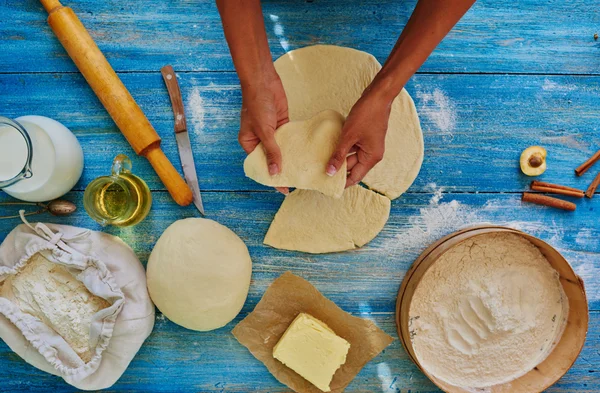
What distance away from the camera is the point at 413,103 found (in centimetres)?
146

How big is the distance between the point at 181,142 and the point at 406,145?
0.75m

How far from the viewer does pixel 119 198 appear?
1.44 m

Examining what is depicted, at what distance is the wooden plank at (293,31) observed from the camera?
1.49 metres

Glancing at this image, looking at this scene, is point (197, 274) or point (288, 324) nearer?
point (197, 274)

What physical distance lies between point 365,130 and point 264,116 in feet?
0.91

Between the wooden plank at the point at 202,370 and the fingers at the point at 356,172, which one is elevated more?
the fingers at the point at 356,172

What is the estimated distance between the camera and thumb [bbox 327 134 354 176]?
3.86ft

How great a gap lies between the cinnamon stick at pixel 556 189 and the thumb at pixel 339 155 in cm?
75

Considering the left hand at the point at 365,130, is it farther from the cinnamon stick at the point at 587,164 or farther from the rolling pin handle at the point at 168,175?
the cinnamon stick at the point at 587,164

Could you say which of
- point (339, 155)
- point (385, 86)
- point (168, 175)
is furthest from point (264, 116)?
point (168, 175)

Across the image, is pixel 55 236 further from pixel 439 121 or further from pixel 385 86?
pixel 439 121

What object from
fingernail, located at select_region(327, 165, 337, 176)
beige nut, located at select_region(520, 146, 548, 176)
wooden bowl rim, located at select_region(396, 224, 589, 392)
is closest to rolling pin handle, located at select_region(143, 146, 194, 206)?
fingernail, located at select_region(327, 165, 337, 176)

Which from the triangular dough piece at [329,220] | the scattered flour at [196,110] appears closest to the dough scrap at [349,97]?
the triangular dough piece at [329,220]

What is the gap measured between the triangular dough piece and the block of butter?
25 centimetres
